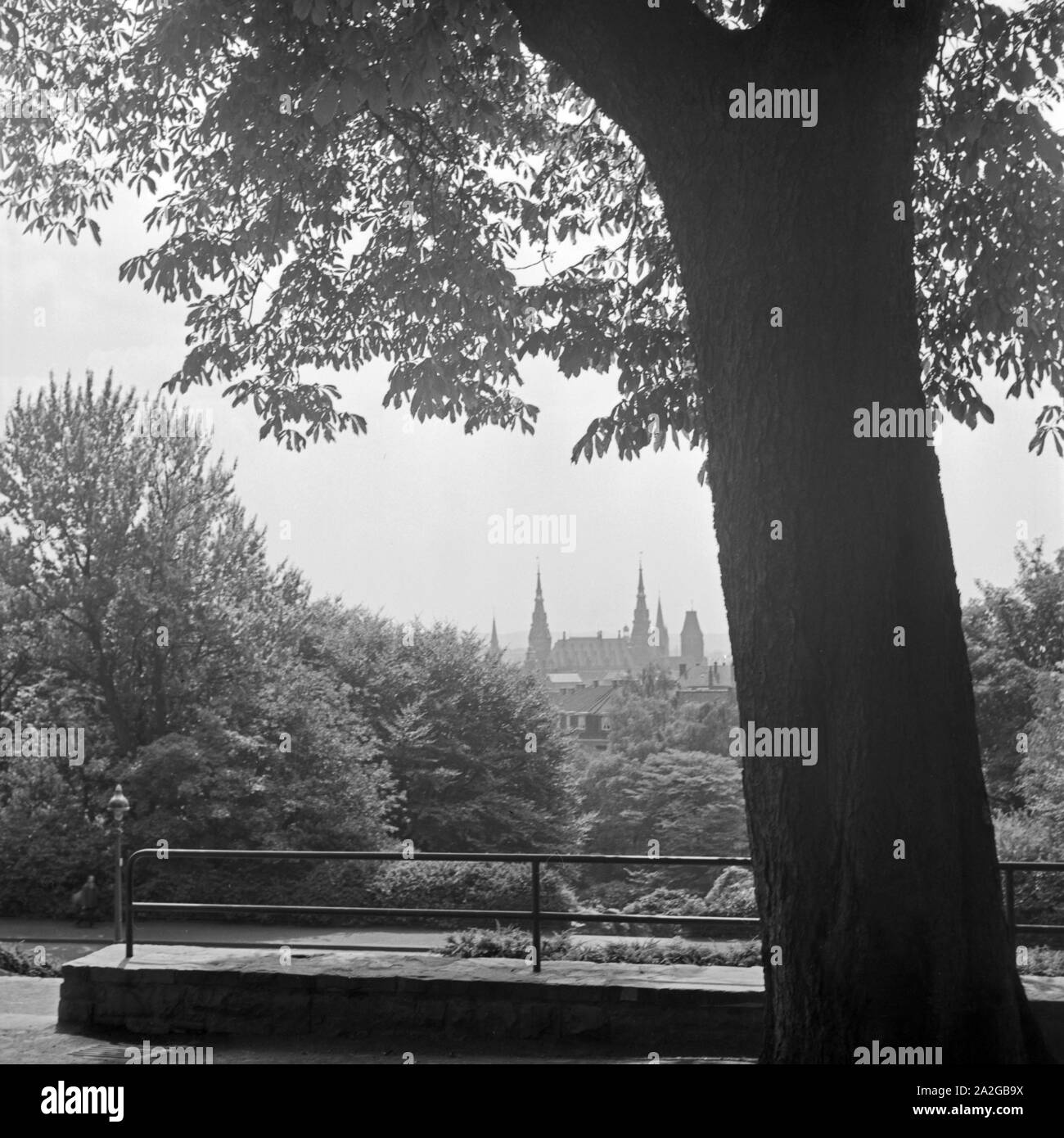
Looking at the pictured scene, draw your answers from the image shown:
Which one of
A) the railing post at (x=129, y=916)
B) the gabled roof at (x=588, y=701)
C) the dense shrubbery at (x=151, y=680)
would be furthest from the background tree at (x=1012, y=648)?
the gabled roof at (x=588, y=701)

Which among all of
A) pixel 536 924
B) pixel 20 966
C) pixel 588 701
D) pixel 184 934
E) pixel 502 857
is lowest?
pixel 184 934

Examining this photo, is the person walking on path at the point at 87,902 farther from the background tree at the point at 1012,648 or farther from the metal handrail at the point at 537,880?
the background tree at the point at 1012,648

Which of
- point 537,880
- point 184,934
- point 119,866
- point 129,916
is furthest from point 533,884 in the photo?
point 119,866

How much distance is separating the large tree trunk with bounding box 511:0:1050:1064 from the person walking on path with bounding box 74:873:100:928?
952 inches

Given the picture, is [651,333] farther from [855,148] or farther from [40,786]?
[40,786]

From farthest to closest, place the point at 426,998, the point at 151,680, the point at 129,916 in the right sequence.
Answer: the point at 151,680 → the point at 129,916 → the point at 426,998

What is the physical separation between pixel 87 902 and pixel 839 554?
2500cm

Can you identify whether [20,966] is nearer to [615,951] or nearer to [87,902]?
[615,951]

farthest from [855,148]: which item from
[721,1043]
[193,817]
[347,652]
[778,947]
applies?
[347,652]

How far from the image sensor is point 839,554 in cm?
406

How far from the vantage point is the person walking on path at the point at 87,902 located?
25.6m

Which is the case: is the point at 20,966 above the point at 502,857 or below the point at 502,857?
below

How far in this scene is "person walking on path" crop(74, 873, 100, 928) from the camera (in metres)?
25.6

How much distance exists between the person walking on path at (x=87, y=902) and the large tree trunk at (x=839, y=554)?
24.2m
